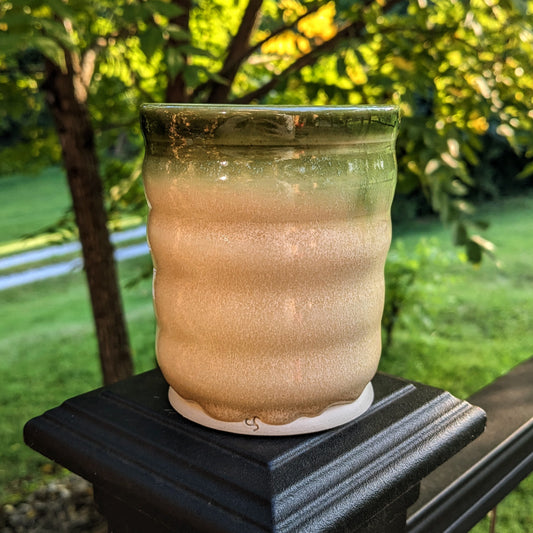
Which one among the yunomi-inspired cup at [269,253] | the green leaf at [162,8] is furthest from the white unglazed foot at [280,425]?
the green leaf at [162,8]

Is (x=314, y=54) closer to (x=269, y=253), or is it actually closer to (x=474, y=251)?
(x=474, y=251)

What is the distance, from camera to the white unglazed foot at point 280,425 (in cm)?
70

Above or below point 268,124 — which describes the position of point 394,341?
below

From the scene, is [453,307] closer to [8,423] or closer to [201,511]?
[8,423]

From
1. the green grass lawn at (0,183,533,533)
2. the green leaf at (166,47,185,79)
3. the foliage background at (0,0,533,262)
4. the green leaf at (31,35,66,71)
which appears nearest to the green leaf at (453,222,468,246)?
the foliage background at (0,0,533,262)

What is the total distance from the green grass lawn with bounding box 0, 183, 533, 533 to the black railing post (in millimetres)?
2466

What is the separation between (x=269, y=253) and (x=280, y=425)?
200 millimetres

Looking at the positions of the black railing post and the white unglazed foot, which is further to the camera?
the white unglazed foot

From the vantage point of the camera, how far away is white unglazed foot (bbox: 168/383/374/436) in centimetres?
70

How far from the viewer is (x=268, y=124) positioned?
599 millimetres

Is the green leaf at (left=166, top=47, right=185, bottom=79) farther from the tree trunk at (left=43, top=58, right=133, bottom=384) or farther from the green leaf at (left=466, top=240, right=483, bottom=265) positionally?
the green leaf at (left=466, top=240, right=483, bottom=265)

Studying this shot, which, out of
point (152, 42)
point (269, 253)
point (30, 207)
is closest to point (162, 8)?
point (152, 42)

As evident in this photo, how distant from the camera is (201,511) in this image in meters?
0.58

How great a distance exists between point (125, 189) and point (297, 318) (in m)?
1.91
